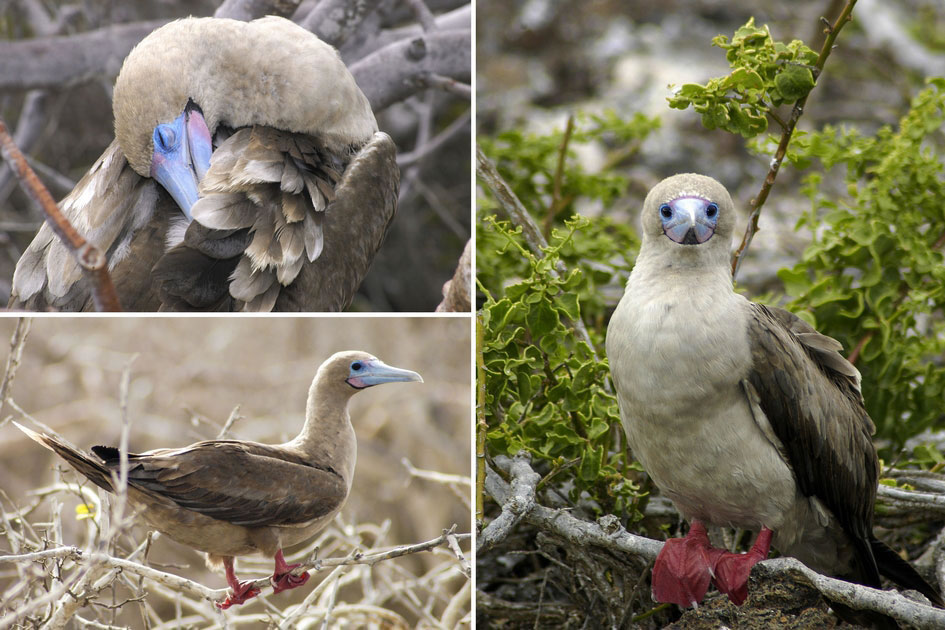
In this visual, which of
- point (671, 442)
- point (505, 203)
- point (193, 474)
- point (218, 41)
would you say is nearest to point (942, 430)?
point (671, 442)

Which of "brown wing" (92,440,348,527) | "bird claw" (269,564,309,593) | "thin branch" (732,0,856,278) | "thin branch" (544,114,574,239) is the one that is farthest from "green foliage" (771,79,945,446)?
"bird claw" (269,564,309,593)

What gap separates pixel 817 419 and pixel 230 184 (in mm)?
1725

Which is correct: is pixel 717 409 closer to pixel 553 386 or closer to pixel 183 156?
pixel 553 386

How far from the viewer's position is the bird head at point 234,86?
323 cm

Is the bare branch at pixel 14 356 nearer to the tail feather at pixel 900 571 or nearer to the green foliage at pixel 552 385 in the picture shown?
the green foliage at pixel 552 385

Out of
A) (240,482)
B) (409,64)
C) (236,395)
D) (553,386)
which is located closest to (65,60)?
(409,64)

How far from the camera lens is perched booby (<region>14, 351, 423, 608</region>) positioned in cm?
250

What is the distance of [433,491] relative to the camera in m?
3.92

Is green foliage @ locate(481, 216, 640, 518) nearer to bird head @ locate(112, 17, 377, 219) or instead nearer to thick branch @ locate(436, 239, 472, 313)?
thick branch @ locate(436, 239, 472, 313)

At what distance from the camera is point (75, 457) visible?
2270mm

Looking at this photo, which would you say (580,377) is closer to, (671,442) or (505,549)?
(671,442)

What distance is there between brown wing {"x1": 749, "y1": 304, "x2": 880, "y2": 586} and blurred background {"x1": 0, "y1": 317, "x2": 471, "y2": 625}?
1.09 m

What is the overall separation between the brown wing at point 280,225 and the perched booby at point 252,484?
301mm

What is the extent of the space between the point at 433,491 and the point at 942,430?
1866mm
